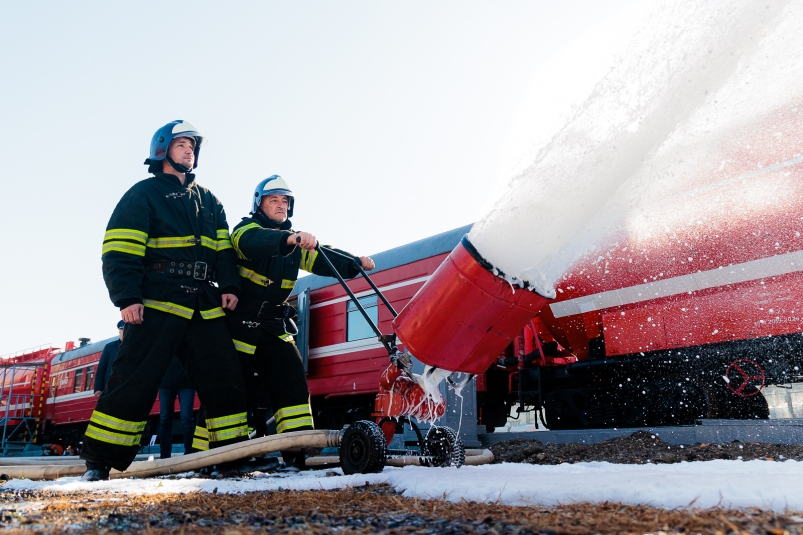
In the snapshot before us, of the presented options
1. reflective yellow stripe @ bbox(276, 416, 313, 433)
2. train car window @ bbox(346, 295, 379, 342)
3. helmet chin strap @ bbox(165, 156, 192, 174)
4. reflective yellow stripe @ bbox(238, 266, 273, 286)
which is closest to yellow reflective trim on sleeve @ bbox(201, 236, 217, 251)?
reflective yellow stripe @ bbox(238, 266, 273, 286)

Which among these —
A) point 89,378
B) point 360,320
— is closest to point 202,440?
point 360,320

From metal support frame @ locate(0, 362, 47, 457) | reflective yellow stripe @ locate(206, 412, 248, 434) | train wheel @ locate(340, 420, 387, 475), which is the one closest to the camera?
train wheel @ locate(340, 420, 387, 475)

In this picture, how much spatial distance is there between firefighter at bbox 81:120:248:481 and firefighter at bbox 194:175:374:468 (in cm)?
17

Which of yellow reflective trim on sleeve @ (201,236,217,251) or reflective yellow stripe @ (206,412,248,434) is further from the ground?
yellow reflective trim on sleeve @ (201,236,217,251)

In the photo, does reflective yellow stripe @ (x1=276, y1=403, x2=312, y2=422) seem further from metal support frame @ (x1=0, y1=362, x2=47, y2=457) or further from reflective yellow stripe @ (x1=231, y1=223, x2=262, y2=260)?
metal support frame @ (x1=0, y1=362, x2=47, y2=457)

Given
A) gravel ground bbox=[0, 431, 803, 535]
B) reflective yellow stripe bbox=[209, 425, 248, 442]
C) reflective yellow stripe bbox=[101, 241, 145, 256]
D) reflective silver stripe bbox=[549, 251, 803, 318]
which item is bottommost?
gravel ground bbox=[0, 431, 803, 535]

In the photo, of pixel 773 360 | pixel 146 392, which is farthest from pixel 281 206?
pixel 773 360

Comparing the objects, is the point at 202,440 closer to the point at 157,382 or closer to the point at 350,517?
the point at 157,382

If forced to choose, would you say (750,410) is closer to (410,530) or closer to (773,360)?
(773,360)

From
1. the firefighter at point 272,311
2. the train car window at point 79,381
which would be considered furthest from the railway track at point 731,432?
the train car window at point 79,381

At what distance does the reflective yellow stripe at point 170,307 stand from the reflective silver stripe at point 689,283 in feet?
13.2

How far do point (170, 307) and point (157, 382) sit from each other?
1.56 feet

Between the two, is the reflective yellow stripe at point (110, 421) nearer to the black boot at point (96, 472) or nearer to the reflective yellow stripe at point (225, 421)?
the black boot at point (96, 472)

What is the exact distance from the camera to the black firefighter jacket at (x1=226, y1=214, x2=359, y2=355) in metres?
4.12
